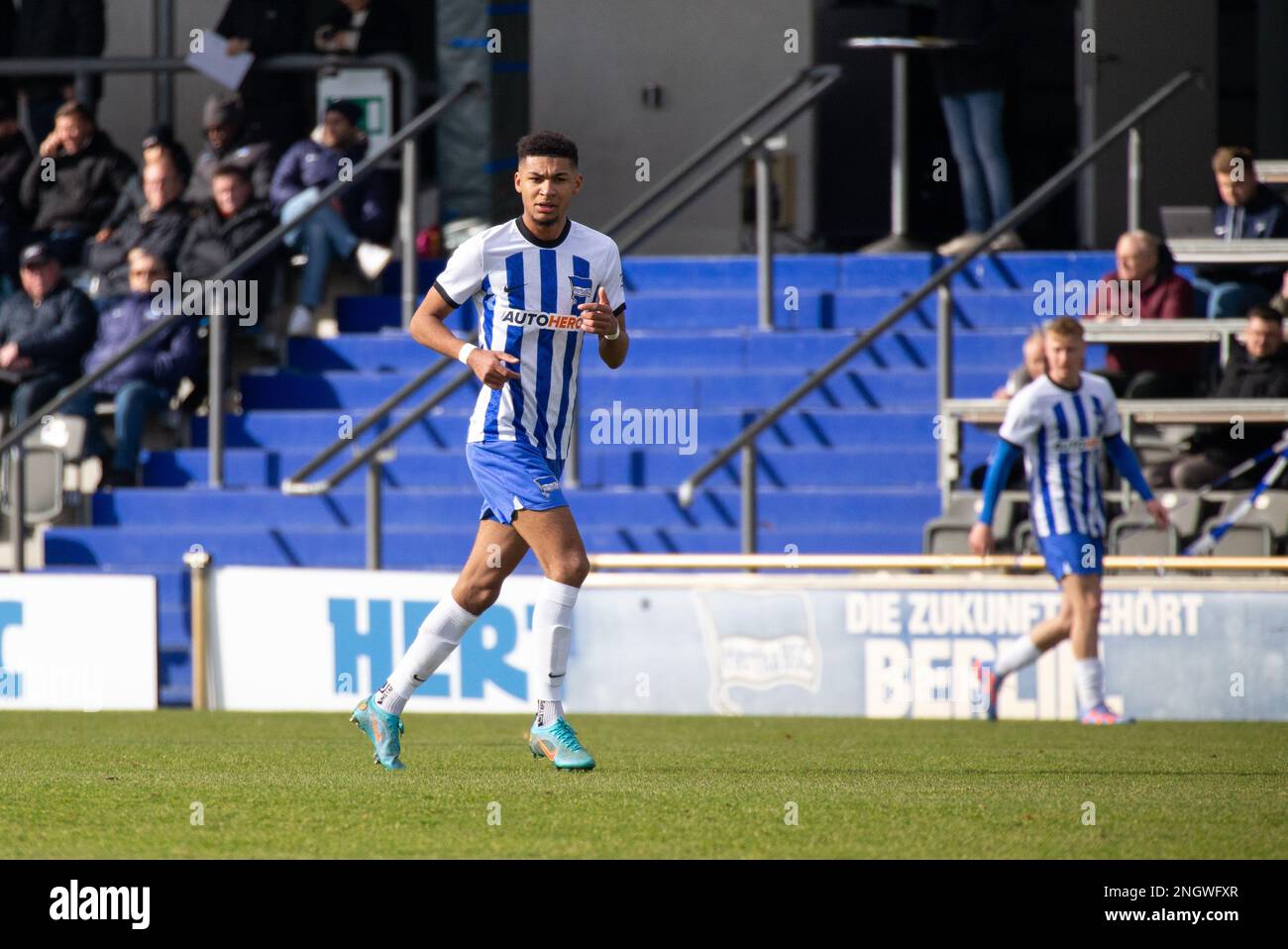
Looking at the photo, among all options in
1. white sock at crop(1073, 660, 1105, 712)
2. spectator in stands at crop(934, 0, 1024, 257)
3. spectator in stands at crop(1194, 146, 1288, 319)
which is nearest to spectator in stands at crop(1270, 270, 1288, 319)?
spectator in stands at crop(1194, 146, 1288, 319)

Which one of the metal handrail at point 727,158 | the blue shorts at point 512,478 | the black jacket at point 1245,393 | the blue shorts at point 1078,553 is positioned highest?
the metal handrail at point 727,158

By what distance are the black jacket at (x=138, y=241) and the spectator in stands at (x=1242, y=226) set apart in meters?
6.55

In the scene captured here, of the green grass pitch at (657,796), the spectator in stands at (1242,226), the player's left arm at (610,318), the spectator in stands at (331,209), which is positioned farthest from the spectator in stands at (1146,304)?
the player's left arm at (610,318)

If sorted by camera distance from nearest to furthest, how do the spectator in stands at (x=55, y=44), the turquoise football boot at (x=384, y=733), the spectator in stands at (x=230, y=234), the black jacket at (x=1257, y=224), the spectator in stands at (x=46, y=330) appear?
the turquoise football boot at (x=384, y=733), the black jacket at (x=1257, y=224), the spectator in stands at (x=46, y=330), the spectator in stands at (x=230, y=234), the spectator in stands at (x=55, y=44)

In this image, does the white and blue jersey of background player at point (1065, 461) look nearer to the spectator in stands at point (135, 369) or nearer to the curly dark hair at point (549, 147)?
→ the curly dark hair at point (549, 147)

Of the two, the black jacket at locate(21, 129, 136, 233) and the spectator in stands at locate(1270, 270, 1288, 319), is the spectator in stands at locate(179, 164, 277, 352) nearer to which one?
the black jacket at locate(21, 129, 136, 233)

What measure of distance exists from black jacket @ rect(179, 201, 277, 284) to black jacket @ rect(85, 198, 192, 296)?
13cm

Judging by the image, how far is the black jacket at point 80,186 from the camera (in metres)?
15.7

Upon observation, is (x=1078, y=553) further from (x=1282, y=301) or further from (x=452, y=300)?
(x=452, y=300)

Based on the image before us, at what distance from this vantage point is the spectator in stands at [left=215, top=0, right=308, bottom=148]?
15.7 m

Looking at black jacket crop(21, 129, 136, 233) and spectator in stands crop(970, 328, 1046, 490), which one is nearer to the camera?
spectator in stands crop(970, 328, 1046, 490)

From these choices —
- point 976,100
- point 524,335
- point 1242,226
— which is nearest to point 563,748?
point 524,335

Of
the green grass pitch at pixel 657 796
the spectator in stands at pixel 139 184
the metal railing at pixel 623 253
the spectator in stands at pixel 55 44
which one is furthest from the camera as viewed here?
the spectator in stands at pixel 55 44
